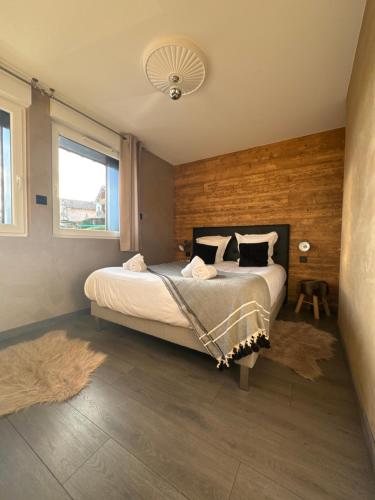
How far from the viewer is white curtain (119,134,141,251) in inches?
106

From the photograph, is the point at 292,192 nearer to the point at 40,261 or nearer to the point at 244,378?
the point at 244,378

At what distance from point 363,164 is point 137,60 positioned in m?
1.92

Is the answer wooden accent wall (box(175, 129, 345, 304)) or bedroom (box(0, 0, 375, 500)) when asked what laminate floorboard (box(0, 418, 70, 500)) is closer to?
bedroom (box(0, 0, 375, 500))

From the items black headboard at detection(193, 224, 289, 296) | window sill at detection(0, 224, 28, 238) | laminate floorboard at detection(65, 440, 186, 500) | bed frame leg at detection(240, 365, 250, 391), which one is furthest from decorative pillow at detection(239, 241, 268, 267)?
window sill at detection(0, 224, 28, 238)

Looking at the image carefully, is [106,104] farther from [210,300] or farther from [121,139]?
[210,300]

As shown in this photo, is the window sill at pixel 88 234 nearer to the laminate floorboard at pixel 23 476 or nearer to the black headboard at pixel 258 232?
the black headboard at pixel 258 232

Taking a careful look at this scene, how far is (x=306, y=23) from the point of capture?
1.34 m

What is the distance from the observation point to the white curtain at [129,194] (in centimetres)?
269

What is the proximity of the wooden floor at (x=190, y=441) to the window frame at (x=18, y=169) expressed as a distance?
5.00 feet

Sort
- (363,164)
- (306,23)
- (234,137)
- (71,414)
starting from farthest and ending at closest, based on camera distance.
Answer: (234,137) → (306,23) → (363,164) → (71,414)

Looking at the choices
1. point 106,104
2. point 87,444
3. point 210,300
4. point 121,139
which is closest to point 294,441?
point 210,300

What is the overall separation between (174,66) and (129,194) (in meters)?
1.55

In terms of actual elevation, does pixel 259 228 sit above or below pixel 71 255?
above

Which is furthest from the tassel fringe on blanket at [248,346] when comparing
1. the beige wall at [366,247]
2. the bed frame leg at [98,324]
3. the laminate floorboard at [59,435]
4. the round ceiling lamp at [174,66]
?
the round ceiling lamp at [174,66]
